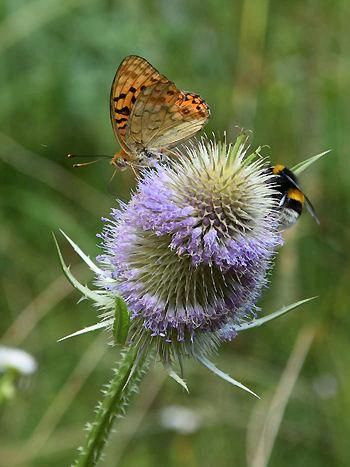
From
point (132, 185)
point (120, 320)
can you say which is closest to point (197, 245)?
point (120, 320)

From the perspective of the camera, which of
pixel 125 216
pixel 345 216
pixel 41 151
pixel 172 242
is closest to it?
pixel 172 242

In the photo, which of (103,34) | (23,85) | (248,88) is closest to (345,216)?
(248,88)

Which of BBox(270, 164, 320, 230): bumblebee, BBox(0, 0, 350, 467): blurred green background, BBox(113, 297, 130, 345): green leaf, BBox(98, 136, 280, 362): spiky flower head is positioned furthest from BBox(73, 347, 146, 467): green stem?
BBox(0, 0, 350, 467): blurred green background

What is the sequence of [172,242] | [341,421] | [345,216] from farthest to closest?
[345,216] → [341,421] → [172,242]

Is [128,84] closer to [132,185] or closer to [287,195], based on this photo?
[287,195]

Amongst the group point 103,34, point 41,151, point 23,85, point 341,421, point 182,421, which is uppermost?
point 103,34

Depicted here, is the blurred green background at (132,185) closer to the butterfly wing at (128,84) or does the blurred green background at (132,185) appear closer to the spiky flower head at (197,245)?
the spiky flower head at (197,245)

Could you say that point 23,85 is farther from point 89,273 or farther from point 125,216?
point 125,216

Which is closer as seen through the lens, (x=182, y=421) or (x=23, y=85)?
(x=182, y=421)

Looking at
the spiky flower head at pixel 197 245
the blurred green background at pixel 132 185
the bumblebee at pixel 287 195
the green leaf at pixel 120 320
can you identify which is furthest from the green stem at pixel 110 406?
the blurred green background at pixel 132 185
